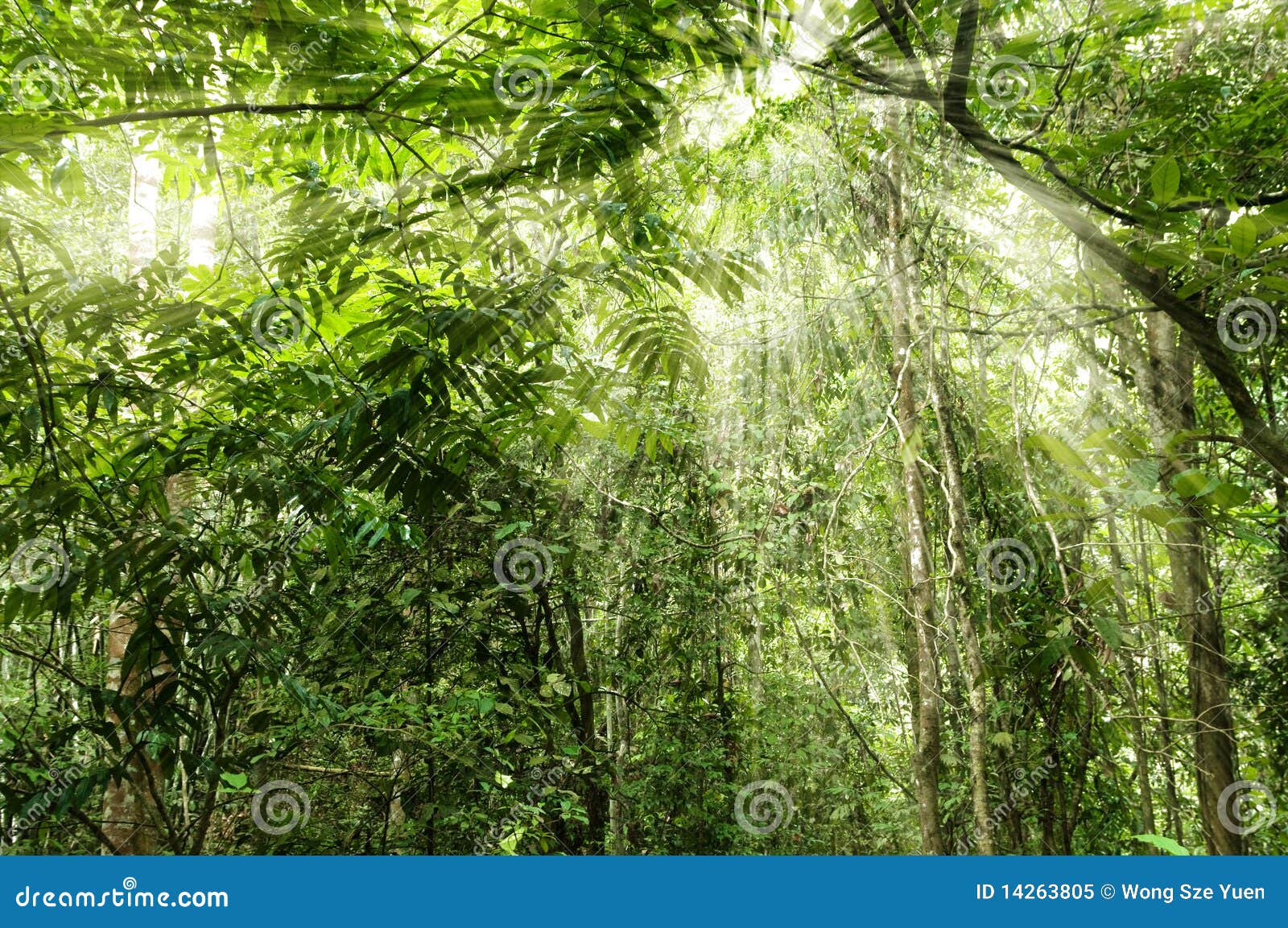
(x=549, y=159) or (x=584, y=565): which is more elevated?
→ (x=549, y=159)

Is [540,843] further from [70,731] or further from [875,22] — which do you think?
[875,22]

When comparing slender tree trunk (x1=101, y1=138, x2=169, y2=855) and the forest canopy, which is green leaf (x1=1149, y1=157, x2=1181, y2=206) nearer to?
the forest canopy

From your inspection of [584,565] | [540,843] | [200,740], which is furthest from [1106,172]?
[200,740]

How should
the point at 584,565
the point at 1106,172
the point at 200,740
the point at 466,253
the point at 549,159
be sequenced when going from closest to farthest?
the point at 549,159 < the point at 466,253 < the point at 1106,172 < the point at 200,740 < the point at 584,565

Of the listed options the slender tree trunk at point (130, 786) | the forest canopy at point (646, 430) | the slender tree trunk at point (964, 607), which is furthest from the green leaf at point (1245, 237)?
the slender tree trunk at point (130, 786)

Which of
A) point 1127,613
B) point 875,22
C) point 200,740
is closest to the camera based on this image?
point 875,22

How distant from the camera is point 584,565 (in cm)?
297

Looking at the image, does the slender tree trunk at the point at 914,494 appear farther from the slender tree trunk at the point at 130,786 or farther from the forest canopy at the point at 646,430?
the slender tree trunk at the point at 130,786

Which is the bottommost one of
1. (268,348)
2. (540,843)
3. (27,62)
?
(540,843)

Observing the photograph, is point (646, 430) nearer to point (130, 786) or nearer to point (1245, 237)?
point (1245, 237)

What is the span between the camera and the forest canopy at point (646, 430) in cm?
152

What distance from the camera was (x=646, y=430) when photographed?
7.37 feet

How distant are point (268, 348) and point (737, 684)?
8.52 feet

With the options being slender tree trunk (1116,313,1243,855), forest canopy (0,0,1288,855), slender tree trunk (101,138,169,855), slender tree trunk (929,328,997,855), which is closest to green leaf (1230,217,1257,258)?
forest canopy (0,0,1288,855)
